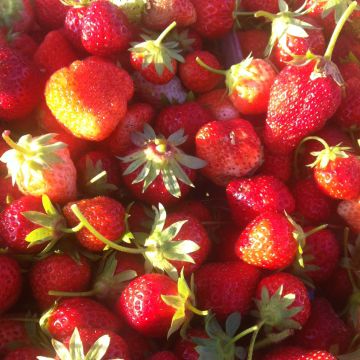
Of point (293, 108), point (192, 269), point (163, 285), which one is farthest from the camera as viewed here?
point (293, 108)

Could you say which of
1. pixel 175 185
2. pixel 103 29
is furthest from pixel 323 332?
pixel 103 29

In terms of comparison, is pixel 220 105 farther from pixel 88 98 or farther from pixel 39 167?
pixel 39 167

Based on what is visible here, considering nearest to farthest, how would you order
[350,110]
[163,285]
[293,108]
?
1. [163,285]
2. [293,108]
3. [350,110]

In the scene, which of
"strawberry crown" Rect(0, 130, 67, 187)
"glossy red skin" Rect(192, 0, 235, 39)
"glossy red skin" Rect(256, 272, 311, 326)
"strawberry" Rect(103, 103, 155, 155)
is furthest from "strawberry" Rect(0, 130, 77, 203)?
"glossy red skin" Rect(192, 0, 235, 39)

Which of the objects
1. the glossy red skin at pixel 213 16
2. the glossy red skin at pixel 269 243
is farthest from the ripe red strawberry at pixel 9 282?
the glossy red skin at pixel 213 16

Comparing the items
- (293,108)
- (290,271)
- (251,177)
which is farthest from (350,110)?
(290,271)

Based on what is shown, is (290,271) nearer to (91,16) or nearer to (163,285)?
(163,285)
